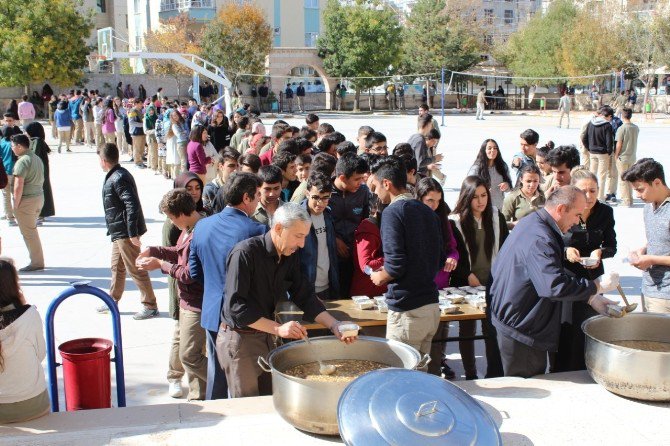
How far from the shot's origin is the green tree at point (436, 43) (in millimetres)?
51750

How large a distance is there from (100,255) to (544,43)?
48.3 metres

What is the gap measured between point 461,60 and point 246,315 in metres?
50.4

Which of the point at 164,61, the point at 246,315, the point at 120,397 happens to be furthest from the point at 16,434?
the point at 164,61

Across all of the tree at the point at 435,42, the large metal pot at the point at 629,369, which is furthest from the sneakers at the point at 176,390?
the tree at the point at 435,42

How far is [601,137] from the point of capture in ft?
45.8

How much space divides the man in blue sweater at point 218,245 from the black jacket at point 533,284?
161 cm

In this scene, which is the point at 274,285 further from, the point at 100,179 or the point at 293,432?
the point at 100,179

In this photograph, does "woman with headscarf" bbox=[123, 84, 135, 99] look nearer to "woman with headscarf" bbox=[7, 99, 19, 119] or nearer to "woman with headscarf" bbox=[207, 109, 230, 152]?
"woman with headscarf" bbox=[7, 99, 19, 119]

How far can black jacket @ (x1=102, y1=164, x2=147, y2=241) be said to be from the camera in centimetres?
746

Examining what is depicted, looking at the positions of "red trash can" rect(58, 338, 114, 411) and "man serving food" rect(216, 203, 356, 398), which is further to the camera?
"red trash can" rect(58, 338, 114, 411)

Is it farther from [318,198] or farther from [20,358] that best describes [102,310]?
[20,358]

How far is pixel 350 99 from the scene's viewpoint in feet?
175

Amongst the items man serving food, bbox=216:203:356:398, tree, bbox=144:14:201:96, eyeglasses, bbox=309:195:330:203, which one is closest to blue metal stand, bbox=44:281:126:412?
man serving food, bbox=216:203:356:398

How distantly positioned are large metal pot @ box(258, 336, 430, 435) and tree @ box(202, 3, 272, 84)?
1636 inches
